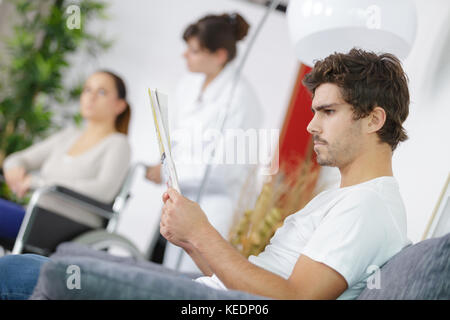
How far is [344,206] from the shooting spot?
0.75 metres

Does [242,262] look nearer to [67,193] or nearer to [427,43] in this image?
[427,43]

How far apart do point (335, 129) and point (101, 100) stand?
1.84 m

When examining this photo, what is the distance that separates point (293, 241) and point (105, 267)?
32cm

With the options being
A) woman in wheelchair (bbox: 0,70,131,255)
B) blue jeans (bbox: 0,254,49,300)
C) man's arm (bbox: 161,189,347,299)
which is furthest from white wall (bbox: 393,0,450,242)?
woman in wheelchair (bbox: 0,70,131,255)

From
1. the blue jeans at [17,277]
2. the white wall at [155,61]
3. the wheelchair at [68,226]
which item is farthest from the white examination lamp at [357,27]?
the white wall at [155,61]

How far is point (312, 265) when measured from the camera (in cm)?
74

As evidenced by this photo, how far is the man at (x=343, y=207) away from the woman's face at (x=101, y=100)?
1.68m

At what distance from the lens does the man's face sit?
2.47 feet

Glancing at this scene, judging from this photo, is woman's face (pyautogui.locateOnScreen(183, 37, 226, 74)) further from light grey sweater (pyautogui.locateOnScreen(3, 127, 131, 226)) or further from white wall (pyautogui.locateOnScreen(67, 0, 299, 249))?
white wall (pyautogui.locateOnScreen(67, 0, 299, 249))

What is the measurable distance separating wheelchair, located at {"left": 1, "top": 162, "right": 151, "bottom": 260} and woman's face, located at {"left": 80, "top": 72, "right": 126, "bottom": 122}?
338 mm

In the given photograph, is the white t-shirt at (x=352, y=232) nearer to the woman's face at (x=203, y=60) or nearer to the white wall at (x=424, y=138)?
the white wall at (x=424, y=138)

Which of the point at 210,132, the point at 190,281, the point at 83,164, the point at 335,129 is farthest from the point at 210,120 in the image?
the point at 83,164

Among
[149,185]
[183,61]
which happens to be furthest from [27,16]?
[149,185]

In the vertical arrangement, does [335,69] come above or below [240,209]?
above
